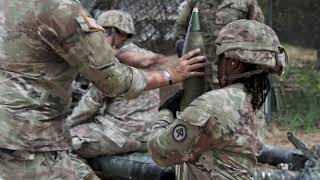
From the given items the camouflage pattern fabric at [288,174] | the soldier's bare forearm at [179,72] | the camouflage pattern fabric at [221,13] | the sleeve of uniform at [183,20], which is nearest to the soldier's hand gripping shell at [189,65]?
the soldier's bare forearm at [179,72]

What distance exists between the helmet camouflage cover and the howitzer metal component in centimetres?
35

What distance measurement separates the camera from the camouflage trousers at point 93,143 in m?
5.69

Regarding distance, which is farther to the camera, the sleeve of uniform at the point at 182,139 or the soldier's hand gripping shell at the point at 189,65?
the soldier's hand gripping shell at the point at 189,65

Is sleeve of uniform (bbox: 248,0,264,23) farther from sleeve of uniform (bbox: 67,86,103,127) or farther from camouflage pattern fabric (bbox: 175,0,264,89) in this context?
sleeve of uniform (bbox: 67,86,103,127)

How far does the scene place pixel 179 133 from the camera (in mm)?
3295

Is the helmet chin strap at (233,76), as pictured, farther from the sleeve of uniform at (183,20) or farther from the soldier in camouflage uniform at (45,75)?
the sleeve of uniform at (183,20)

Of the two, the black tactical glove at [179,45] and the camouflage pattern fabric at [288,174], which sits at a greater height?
the black tactical glove at [179,45]

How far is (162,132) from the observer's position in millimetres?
3420

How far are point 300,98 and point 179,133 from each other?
5.84 m

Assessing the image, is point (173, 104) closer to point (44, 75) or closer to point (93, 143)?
point (44, 75)

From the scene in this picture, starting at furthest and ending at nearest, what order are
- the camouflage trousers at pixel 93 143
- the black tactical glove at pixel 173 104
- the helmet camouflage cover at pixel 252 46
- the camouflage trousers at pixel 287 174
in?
the camouflage trousers at pixel 93 143 → the camouflage trousers at pixel 287 174 → the black tactical glove at pixel 173 104 → the helmet camouflage cover at pixel 252 46

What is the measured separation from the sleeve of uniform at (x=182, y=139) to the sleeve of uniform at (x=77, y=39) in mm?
387

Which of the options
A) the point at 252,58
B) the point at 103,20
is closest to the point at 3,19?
the point at 252,58

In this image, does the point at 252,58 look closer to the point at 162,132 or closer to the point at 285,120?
the point at 162,132
